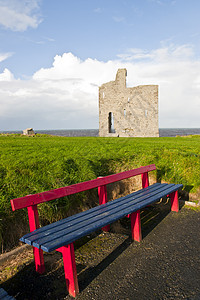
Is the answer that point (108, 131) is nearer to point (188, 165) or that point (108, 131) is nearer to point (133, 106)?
point (133, 106)

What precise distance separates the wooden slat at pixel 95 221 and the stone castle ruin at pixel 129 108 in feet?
68.3

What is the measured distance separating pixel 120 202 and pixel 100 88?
23.7 metres

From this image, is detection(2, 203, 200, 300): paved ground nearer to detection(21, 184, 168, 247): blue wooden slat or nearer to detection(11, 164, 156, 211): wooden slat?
detection(21, 184, 168, 247): blue wooden slat

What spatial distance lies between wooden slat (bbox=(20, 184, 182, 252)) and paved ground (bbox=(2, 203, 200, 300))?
1.67 feet

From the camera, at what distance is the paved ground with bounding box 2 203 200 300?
2.37 m

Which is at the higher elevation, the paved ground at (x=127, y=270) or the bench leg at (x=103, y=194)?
the bench leg at (x=103, y=194)

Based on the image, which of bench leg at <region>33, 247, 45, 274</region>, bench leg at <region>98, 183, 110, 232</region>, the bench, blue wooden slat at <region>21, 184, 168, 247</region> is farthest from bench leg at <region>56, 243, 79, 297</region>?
bench leg at <region>98, 183, 110, 232</region>

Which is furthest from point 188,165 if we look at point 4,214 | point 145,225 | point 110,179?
point 4,214

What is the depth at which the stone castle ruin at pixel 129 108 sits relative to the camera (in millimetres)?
24125

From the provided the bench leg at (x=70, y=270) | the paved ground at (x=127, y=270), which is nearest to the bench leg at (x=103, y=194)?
the paved ground at (x=127, y=270)

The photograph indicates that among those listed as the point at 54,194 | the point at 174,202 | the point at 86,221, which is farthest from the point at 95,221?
the point at 174,202

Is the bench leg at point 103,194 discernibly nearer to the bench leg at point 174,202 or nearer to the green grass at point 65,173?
the green grass at point 65,173

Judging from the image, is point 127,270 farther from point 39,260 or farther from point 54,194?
point 54,194

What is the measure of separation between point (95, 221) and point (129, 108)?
74.4 feet
